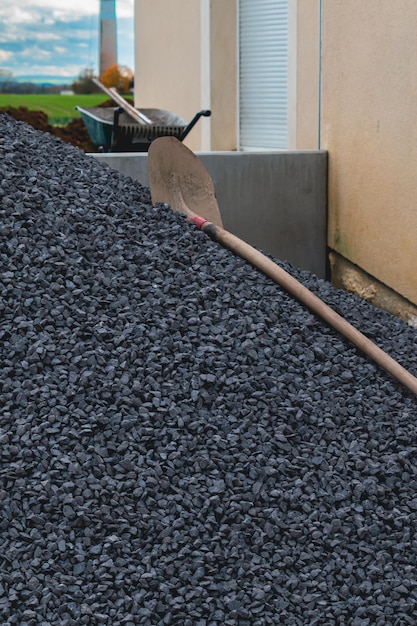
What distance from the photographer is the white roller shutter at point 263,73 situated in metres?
5.87

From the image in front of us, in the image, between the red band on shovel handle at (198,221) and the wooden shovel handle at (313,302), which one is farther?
the red band on shovel handle at (198,221)

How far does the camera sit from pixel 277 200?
4.57 metres

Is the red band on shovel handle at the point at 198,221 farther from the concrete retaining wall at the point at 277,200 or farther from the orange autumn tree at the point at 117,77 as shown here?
the orange autumn tree at the point at 117,77

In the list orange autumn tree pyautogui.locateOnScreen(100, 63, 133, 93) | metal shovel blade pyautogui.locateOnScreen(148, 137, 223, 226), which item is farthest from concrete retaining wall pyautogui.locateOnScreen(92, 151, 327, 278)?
orange autumn tree pyautogui.locateOnScreen(100, 63, 133, 93)

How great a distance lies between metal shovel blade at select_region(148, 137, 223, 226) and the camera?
10.5 feet

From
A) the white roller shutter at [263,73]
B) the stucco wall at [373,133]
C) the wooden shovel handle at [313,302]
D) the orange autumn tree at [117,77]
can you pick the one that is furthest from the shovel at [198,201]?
the orange autumn tree at [117,77]

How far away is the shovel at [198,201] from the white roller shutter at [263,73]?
2655 mm

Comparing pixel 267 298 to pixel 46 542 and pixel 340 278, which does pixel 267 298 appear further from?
pixel 340 278

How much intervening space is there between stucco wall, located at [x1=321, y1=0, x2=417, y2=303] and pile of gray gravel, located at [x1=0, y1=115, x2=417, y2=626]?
3.85 feet

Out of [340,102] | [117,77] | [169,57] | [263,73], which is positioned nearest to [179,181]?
[340,102]

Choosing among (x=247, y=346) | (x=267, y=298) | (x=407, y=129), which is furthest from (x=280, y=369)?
(x=407, y=129)

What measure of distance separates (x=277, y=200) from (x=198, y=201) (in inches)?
54.7

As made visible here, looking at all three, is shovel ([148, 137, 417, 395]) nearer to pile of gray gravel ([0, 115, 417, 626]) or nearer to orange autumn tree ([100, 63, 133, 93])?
pile of gray gravel ([0, 115, 417, 626])

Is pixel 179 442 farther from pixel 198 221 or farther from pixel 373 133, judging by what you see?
pixel 373 133
